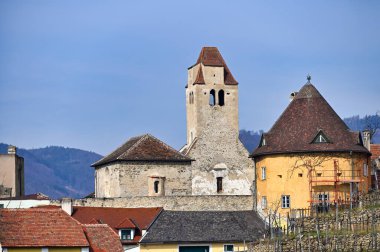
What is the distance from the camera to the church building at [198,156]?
98.8m

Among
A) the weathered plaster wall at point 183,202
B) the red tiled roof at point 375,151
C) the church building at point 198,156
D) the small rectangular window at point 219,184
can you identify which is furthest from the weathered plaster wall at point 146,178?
the red tiled roof at point 375,151

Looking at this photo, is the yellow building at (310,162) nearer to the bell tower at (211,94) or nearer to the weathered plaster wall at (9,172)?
Result: the bell tower at (211,94)

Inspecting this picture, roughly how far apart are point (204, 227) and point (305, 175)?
7.84 m

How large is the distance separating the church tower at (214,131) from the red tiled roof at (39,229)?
23.2m

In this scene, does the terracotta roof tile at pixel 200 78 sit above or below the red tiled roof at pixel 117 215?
above

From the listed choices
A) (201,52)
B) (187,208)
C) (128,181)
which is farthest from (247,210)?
(201,52)

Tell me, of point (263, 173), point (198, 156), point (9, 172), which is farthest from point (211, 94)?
point (263, 173)

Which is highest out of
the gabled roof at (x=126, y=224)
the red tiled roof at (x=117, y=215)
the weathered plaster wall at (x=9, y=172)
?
the weathered plaster wall at (x=9, y=172)

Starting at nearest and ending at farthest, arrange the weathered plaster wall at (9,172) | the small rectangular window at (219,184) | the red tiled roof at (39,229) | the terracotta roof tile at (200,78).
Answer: the red tiled roof at (39,229) → the small rectangular window at (219,184) → the terracotta roof tile at (200,78) → the weathered plaster wall at (9,172)

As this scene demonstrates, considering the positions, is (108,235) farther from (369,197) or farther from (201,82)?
(201,82)

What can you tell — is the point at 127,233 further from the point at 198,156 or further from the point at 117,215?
the point at 198,156

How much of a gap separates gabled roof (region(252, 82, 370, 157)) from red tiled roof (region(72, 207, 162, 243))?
29.3 feet

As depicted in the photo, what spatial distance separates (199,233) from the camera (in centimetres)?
8781

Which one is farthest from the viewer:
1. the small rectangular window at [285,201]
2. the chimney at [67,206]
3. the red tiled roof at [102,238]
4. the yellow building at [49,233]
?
the chimney at [67,206]
